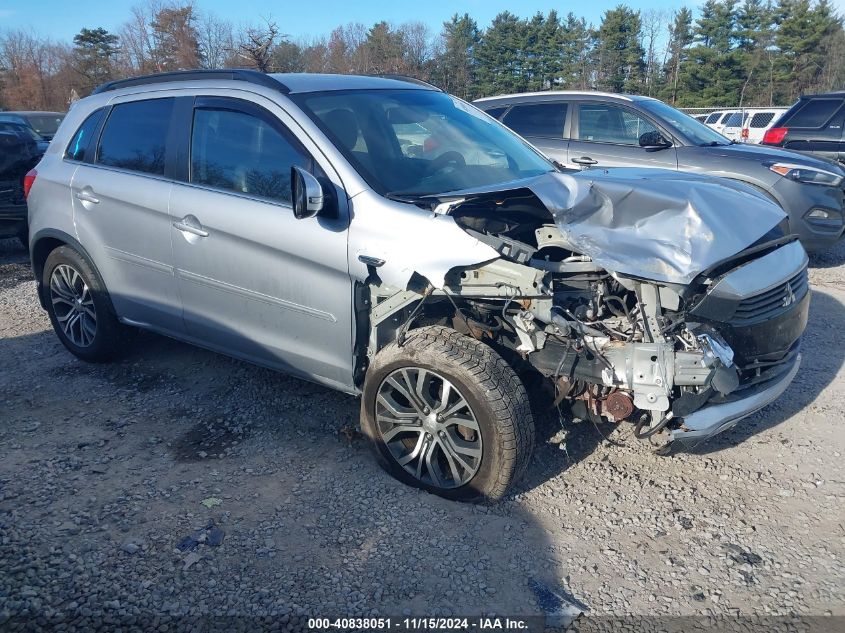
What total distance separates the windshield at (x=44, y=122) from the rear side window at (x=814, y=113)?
1471 centimetres

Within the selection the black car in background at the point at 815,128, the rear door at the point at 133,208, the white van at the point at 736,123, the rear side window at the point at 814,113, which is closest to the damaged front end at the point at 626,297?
the rear door at the point at 133,208

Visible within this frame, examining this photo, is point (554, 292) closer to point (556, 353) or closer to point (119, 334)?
point (556, 353)

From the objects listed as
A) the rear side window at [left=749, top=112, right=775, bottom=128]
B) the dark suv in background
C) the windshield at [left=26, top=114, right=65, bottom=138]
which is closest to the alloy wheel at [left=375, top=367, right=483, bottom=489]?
the dark suv in background

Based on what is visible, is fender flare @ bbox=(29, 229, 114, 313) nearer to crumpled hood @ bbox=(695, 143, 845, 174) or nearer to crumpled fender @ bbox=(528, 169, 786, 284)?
crumpled fender @ bbox=(528, 169, 786, 284)

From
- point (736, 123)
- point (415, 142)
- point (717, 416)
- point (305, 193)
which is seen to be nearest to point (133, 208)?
point (305, 193)

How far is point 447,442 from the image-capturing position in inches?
129

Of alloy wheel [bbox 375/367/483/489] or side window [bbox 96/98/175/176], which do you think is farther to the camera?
side window [bbox 96/98/175/176]

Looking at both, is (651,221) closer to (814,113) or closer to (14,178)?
(14,178)

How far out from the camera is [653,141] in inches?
288

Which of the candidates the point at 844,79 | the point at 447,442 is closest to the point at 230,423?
the point at 447,442

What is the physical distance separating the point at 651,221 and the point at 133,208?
3120 mm

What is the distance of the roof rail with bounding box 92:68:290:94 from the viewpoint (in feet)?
12.7

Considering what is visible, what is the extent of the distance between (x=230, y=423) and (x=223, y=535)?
3.87 ft

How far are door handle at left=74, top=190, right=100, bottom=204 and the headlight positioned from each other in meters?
6.56
